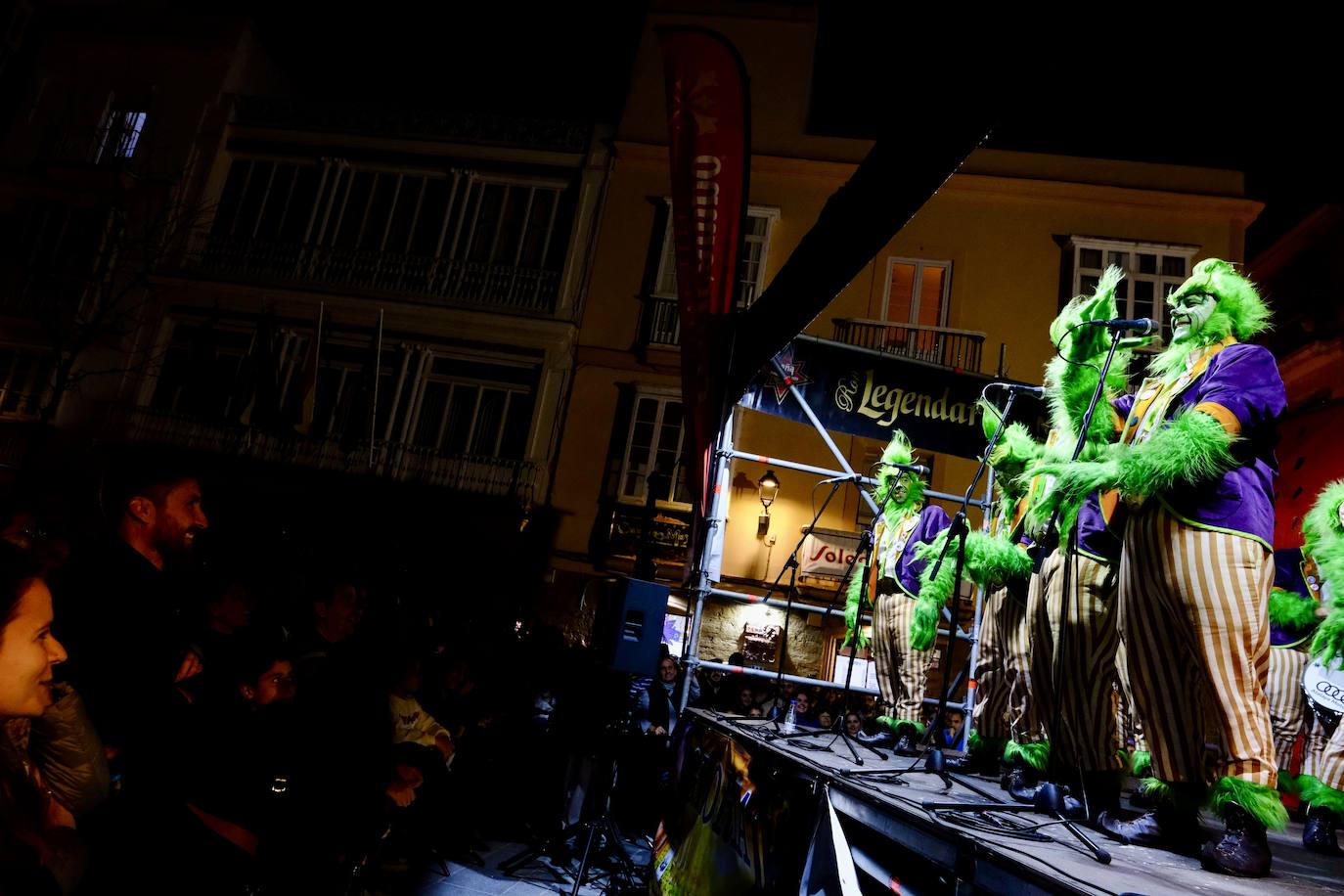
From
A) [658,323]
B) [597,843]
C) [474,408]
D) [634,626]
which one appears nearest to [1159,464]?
[634,626]

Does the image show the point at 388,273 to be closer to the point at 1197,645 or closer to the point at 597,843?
the point at 597,843

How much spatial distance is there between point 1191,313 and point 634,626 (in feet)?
12.8

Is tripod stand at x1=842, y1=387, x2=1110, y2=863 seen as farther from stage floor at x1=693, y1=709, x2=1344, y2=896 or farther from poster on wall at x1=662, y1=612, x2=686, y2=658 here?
poster on wall at x1=662, y1=612, x2=686, y2=658

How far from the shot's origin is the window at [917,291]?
1376cm

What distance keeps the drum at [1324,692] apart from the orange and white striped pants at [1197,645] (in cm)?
304

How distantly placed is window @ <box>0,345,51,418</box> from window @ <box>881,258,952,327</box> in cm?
1688

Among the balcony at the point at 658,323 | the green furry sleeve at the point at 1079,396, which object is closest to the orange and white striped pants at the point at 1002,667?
the green furry sleeve at the point at 1079,396

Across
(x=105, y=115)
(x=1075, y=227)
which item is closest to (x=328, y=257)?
(x=105, y=115)

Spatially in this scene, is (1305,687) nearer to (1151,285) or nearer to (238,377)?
(1151,285)

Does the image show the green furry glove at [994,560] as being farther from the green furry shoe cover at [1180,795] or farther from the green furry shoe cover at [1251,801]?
the green furry shoe cover at [1251,801]

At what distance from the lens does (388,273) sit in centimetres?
1595

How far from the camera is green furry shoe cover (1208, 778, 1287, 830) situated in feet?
7.24

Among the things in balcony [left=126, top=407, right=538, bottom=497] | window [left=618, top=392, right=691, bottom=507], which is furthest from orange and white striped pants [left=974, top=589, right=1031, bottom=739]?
balcony [left=126, top=407, right=538, bottom=497]

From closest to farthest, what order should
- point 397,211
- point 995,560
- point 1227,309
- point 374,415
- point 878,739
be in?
point 1227,309 < point 995,560 < point 878,739 < point 374,415 < point 397,211
